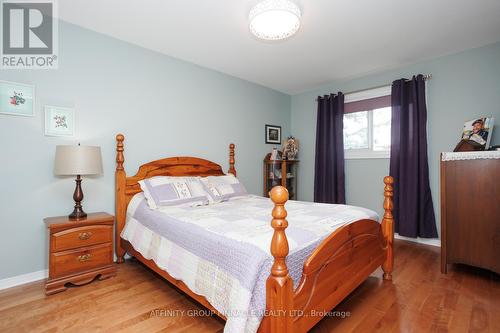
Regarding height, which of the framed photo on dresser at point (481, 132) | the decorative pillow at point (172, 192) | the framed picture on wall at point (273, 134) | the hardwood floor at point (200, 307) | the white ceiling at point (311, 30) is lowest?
the hardwood floor at point (200, 307)

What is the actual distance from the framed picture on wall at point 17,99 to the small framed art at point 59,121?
12cm

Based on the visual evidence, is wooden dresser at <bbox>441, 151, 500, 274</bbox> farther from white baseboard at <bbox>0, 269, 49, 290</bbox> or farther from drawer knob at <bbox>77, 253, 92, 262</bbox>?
white baseboard at <bbox>0, 269, 49, 290</bbox>

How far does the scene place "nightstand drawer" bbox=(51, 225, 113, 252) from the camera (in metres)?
1.98

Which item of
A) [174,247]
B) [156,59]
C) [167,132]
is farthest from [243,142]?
[174,247]

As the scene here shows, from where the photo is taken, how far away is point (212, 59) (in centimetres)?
318

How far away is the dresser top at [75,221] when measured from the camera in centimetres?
200

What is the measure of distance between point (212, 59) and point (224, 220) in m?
2.22

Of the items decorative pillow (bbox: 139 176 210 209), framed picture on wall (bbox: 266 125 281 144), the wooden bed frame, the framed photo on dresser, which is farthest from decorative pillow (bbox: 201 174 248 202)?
the framed photo on dresser

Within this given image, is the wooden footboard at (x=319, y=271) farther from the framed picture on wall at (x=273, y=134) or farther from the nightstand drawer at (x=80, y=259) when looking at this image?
the framed picture on wall at (x=273, y=134)

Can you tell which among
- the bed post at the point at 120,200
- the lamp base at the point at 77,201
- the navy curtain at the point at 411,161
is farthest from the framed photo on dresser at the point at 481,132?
the lamp base at the point at 77,201

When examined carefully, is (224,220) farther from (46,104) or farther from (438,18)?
(438,18)

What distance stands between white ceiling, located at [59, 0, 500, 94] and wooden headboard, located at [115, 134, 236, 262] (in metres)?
1.14

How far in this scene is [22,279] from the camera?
2.16 meters

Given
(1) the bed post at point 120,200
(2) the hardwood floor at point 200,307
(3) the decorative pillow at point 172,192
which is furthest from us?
(1) the bed post at point 120,200
